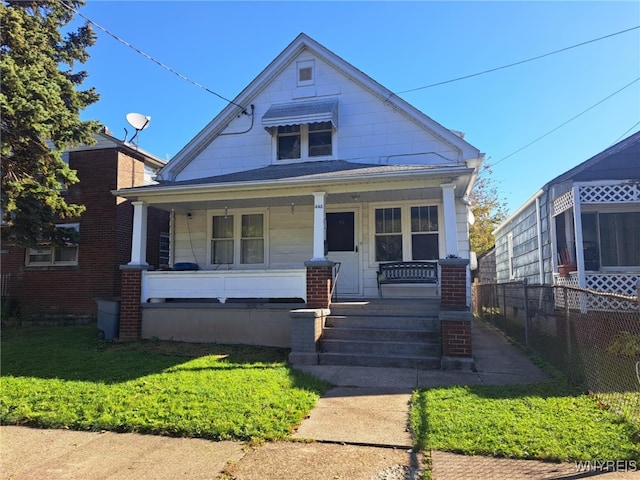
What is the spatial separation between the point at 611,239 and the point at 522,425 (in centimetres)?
891

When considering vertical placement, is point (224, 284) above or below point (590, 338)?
above

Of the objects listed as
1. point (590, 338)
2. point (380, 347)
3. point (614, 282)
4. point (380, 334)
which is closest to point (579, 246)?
point (614, 282)

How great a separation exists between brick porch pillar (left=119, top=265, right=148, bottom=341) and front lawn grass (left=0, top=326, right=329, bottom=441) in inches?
29.0

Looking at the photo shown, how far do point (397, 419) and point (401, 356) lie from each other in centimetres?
249

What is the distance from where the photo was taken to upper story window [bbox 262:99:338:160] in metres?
10.6

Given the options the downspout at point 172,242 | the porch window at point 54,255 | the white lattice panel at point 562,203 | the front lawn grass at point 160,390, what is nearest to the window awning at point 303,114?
the downspout at point 172,242

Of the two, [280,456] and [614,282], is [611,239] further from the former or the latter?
[280,456]

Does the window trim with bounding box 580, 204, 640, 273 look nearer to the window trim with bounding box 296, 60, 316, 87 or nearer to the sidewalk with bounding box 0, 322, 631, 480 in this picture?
the window trim with bounding box 296, 60, 316, 87

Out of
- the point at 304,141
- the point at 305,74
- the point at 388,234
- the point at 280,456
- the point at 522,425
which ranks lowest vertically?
the point at 280,456

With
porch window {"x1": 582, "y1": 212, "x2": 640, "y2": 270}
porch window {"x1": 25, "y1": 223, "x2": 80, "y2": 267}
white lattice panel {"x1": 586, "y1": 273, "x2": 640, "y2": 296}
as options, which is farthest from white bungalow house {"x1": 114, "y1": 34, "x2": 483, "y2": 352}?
porch window {"x1": 25, "y1": 223, "x2": 80, "y2": 267}

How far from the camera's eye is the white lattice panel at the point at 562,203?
9.79m

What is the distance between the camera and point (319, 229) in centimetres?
841

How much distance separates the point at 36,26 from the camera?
1058 cm

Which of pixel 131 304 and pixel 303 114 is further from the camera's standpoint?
pixel 303 114
